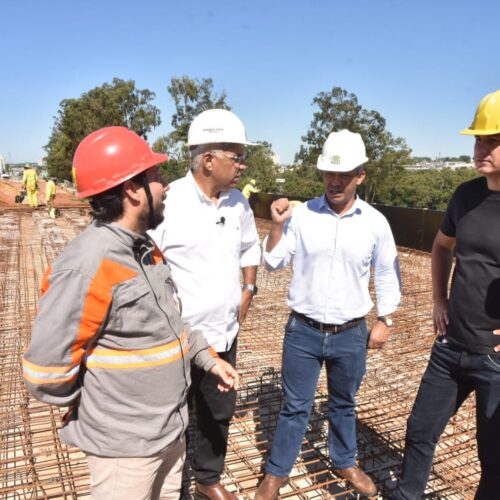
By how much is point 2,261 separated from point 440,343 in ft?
27.7

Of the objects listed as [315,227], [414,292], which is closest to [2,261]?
[414,292]

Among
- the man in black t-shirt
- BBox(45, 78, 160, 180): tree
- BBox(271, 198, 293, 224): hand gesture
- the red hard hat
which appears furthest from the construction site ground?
BBox(45, 78, 160, 180): tree

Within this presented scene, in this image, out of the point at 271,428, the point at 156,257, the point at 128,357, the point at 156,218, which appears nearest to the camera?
the point at 128,357

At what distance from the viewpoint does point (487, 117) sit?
189cm

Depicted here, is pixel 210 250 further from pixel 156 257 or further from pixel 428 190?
pixel 428 190

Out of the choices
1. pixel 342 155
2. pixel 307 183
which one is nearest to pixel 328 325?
pixel 342 155

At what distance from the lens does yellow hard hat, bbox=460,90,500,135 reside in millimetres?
1870

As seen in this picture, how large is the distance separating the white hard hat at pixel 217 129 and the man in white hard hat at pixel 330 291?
1.37 ft

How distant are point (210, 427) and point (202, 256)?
0.92 metres

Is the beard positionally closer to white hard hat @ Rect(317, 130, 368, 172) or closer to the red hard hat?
the red hard hat

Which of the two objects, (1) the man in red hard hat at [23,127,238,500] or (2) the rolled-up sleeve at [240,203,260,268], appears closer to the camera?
(1) the man in red hard hat at [23,127,238,500]

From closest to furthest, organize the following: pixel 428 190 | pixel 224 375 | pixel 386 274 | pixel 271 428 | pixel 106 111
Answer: pixel 224 375 < pixel 386 274 < pixel 271 428 < pixel 106 111 < pixel 428 190

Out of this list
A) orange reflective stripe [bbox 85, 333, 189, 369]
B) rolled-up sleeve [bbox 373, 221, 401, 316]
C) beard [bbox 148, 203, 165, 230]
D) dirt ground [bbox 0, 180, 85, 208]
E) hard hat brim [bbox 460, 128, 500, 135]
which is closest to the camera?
orange reflective stripe [bbox 85, 333, 189, 369]

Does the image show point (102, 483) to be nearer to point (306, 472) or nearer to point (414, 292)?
point (306, 472)
